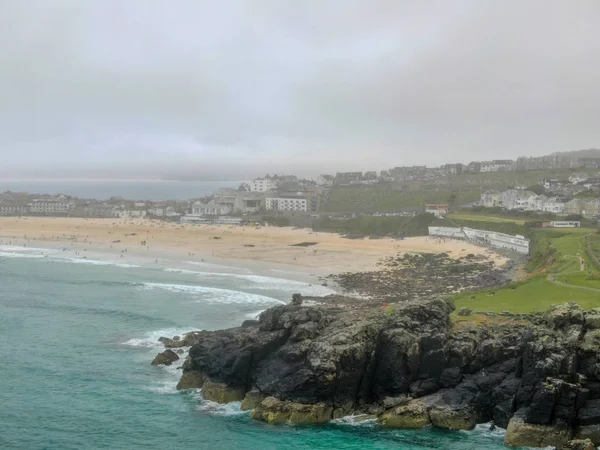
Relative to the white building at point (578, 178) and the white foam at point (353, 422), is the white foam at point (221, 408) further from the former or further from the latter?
the white building at point (578, 178)

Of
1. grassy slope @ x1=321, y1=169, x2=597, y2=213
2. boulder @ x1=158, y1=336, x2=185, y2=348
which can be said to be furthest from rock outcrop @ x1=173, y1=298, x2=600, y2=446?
grassy slope @ x1=321, y1=169, x2=597, y2=213

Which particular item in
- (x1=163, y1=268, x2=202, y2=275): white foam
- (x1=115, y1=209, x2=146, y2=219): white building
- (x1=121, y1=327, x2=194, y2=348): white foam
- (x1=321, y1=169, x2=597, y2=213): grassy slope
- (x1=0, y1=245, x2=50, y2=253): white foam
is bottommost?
(x1=121, y1=327, x2=194, y2=348): white foam

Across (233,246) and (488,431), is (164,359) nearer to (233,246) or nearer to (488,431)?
(488,431)

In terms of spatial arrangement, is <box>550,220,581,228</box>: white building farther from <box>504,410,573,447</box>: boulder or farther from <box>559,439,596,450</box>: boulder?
<box>559,439,596,450</box>: boulder

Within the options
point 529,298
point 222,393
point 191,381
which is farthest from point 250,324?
point 529,298

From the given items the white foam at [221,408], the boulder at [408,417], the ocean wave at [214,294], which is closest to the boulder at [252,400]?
the white foam at [221,408]

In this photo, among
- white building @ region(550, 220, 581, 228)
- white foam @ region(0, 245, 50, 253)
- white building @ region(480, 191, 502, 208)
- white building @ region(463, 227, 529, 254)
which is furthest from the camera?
white building @ region(480, 191, 502, 208)
